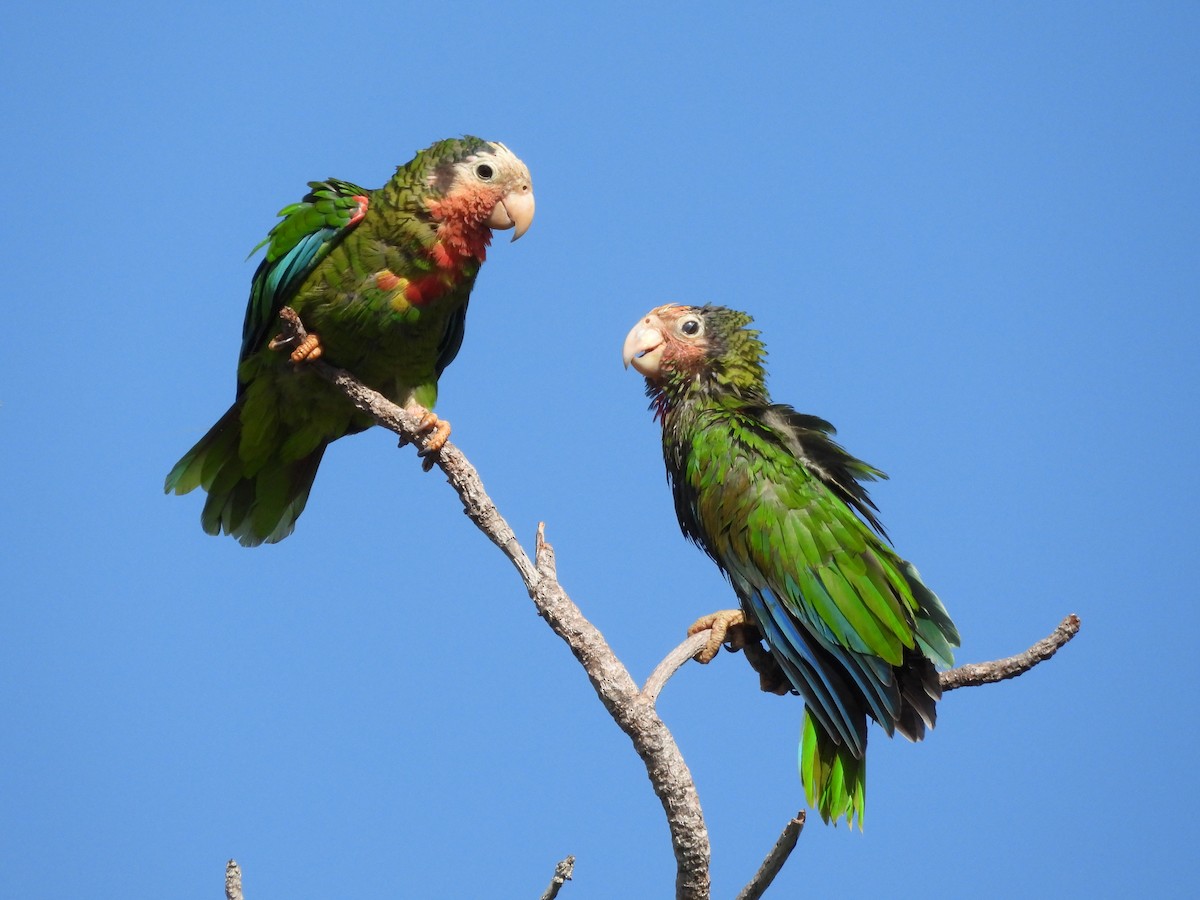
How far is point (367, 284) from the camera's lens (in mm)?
4723

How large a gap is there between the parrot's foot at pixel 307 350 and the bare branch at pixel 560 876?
2.32m

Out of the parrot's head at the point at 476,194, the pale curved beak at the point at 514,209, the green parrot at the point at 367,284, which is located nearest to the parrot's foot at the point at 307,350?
the green parrot at the point at 367,284

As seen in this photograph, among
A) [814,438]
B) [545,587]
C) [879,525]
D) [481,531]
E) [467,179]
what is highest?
[467,179]

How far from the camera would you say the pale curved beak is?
483 cm

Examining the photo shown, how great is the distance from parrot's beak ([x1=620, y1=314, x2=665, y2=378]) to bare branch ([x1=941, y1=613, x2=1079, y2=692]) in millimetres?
1602

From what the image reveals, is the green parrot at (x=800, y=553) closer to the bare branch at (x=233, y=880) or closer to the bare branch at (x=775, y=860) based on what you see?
the bare branch at (x=775, y=860)

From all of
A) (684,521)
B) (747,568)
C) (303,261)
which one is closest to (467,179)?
(303,261)

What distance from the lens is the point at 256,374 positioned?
4941 millimetres

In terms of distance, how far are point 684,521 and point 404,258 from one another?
1490 mm

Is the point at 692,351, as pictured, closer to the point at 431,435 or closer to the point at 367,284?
the point at 431,435

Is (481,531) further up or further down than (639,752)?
further up

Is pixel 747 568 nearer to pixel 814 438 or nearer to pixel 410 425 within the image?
pixel 814 438

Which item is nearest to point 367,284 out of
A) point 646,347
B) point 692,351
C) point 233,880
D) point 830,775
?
point 646,347

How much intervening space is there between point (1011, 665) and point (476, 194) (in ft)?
8.67
